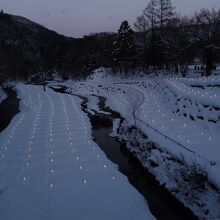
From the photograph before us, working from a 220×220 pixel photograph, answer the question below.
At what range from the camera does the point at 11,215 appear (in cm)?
1548

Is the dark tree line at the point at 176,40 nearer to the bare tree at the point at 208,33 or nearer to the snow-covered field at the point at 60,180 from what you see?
the bare tree at the point at 208,33

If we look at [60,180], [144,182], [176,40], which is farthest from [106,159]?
[176,40]

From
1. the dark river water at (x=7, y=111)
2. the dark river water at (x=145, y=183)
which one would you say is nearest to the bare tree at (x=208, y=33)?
the dark river water at (x=145, y=183)

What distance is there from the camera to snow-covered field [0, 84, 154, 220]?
1572 centimetres

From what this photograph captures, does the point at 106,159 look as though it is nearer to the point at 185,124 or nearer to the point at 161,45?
the point at 185,124

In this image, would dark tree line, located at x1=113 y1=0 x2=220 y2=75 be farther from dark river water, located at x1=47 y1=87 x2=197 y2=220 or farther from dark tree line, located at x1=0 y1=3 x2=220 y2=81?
dark river water, located at x1=47 y1=87 x2=197 y2=220

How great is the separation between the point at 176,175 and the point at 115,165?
555 centimetres

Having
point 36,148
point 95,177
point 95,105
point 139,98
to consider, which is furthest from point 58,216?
point 95,105

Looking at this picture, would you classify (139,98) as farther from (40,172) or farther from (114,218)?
(114,218)

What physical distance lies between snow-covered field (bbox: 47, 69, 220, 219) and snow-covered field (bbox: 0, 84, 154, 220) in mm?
2818

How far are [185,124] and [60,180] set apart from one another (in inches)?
445

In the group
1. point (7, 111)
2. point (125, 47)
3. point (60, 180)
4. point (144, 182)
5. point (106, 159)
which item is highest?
point (125, 47)

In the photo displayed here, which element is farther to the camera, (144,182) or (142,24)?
(142,24)

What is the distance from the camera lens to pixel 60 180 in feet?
63.0
